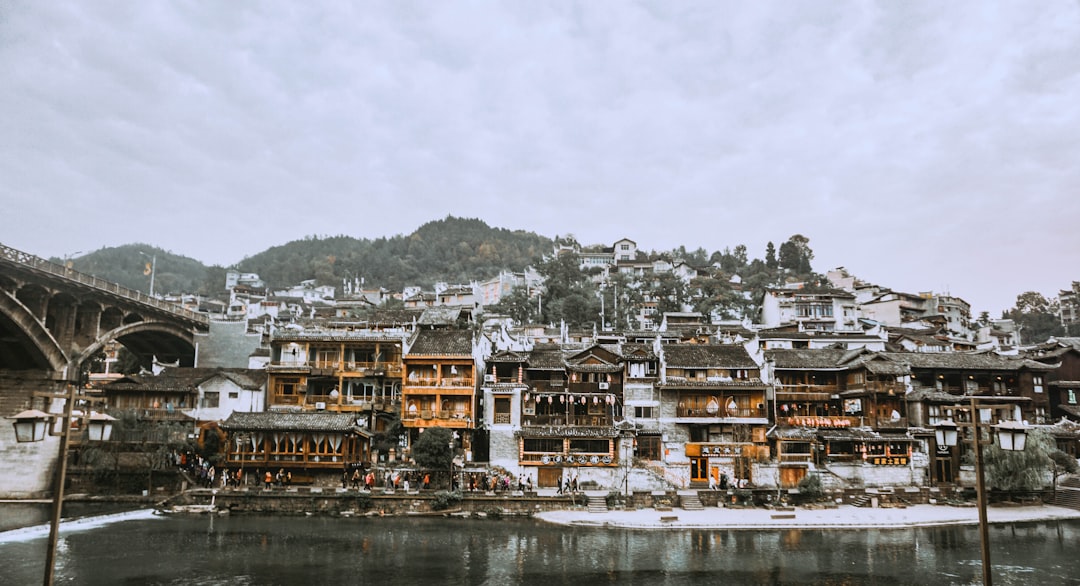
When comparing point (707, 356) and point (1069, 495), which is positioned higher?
point (707, 356)

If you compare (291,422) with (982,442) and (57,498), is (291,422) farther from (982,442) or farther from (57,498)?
(982,442)

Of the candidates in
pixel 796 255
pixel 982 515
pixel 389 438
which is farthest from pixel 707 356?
pixel 796 255

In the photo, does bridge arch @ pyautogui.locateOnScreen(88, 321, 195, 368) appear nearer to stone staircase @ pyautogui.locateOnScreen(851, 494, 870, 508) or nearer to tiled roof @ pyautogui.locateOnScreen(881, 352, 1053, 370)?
stone staircase @ pyautogui.locateOnScreen(851, 494, 870, 508)

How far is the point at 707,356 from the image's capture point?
176 ft

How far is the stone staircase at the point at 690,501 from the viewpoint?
4505 cm

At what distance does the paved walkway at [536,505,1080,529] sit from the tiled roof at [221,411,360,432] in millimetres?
14919

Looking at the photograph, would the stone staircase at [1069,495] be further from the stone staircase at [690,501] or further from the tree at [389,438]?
the tree at [389,438]

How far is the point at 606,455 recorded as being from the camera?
160 ft

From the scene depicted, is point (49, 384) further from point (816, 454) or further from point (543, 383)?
point (816, 454)

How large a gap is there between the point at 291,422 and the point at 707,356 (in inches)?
1192

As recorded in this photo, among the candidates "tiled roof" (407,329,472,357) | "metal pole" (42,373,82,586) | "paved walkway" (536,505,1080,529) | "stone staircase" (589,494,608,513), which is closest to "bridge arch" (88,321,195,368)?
"tiled roof" (407,329,472,357)

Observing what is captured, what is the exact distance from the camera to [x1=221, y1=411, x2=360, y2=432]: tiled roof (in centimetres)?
4725

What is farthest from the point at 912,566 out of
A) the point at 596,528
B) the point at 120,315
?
the point at 120,315

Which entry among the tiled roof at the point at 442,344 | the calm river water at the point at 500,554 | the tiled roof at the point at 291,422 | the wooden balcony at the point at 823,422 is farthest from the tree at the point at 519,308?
the calm river water at the point at 500,554
